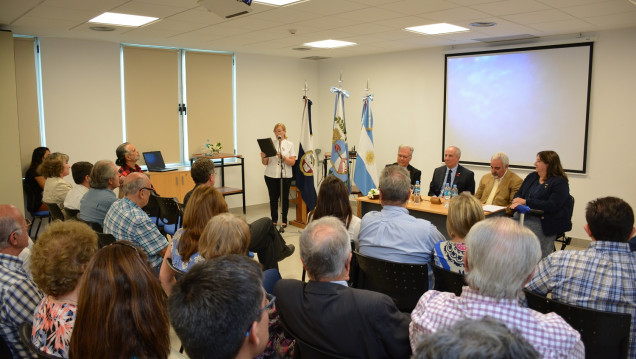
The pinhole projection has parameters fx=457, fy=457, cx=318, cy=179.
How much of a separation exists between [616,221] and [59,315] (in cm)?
240

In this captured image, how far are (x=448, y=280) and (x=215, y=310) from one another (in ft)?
5.31

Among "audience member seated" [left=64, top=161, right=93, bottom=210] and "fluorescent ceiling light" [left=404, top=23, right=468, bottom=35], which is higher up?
"fluorescent ceiling light" [left=404, top=23, right=468, bottom=35]

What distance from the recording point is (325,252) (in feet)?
6.04

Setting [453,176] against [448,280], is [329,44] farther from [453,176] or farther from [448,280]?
[448,280]

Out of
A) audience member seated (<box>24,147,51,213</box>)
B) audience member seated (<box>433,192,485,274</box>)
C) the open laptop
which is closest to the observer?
audience member seated (<box>433,192,485,274</box>)

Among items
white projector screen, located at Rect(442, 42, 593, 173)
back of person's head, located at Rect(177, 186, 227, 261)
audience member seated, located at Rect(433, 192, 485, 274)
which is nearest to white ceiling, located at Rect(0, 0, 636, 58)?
white projector screen, located at Rect(442, 42, 593, 173)

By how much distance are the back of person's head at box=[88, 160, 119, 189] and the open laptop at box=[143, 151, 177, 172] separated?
3.02 m

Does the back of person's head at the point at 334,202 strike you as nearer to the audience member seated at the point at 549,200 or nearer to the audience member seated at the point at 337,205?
the audience member seated at the point at 337,205

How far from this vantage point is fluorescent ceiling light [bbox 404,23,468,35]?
5390 millimetres

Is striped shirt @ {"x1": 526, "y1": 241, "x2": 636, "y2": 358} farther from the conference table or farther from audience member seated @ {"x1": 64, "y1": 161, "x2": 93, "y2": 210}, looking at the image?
audience member seated @ {"x1": 64, "y1": 161, "x2": 93, "y2": 210}

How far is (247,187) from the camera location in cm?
834

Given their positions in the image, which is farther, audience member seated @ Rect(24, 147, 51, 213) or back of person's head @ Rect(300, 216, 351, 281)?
audience member seated @ Rect(24, 147, 51, 213)

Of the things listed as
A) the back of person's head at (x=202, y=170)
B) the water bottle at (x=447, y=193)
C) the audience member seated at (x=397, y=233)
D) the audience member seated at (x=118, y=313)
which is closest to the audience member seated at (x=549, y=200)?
the water bottle at (x=447, y=193)

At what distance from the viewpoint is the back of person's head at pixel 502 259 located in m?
1.50
